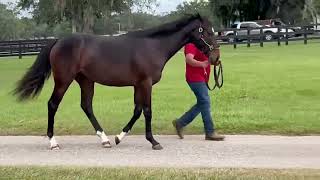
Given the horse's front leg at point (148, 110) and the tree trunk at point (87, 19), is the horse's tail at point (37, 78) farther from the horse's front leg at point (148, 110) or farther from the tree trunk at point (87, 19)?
the tree trunk at point (87, 19)

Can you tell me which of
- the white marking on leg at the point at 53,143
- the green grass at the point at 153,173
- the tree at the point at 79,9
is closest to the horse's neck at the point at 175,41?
the white marking on leg at the point at 53,143

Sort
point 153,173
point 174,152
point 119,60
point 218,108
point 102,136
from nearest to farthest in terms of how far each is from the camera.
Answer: point 153,173
point 174,152
point 119,60
point 102,136
point 218,108

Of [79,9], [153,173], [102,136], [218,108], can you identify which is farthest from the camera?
[79,9]

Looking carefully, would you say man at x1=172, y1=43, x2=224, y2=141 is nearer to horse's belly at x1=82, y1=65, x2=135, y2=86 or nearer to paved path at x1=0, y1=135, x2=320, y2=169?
paved path at x1=0, y1=135, x2=320, y2=169

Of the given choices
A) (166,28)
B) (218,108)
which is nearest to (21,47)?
(218,108)

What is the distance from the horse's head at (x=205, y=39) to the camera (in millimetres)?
8789

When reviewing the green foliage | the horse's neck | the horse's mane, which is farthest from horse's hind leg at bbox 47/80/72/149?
the green foliage

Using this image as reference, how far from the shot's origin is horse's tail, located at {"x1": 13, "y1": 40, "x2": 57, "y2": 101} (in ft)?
29.2

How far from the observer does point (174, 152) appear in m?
8.25

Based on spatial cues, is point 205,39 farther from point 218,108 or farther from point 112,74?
point 218,108

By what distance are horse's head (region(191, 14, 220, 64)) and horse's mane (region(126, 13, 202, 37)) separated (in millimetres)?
122

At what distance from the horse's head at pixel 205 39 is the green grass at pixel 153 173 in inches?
94.9

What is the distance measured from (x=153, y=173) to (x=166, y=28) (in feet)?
9.84

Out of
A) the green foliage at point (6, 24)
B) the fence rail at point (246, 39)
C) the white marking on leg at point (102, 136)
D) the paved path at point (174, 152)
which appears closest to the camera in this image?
the paved path at point (174, 152)
